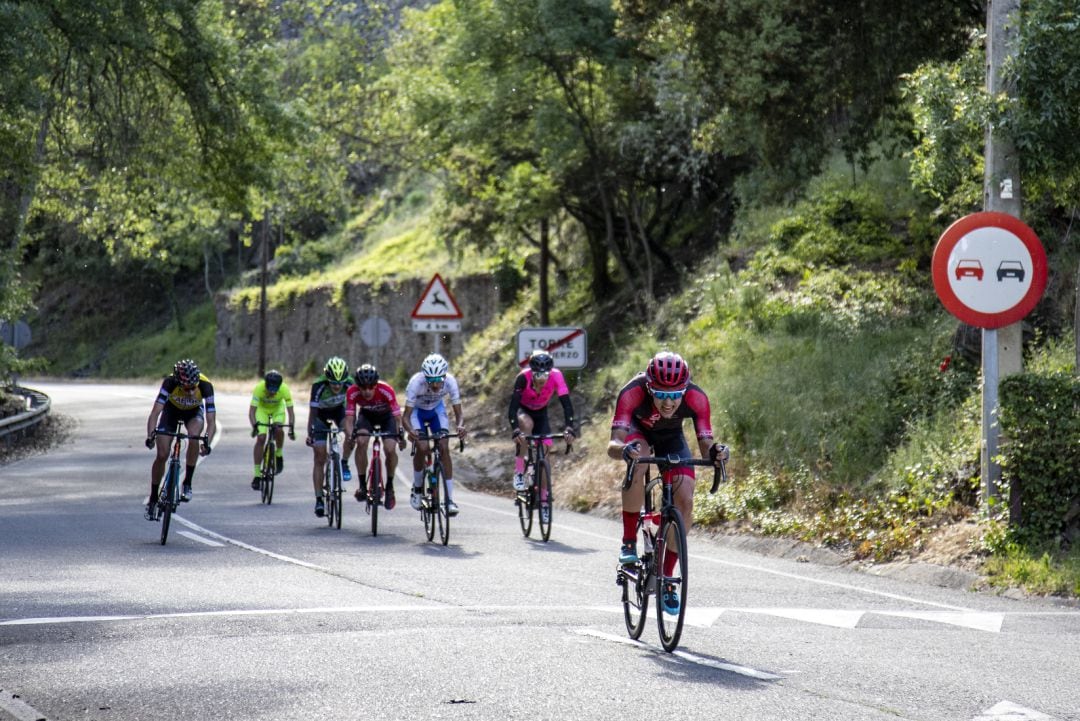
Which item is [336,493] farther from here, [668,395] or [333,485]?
[668,395]

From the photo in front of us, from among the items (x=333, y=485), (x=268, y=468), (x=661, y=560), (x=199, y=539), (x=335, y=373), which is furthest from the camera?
(x=268, y=468)

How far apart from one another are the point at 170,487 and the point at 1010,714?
408 inches

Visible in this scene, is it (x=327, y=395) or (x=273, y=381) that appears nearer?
(x=327, y=395)

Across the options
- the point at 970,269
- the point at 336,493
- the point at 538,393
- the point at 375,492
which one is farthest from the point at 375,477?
the point at 970,269

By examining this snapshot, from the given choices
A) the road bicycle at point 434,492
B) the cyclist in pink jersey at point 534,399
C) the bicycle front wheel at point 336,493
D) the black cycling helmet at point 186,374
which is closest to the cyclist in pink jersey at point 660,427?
the road bicycle at point 434,492

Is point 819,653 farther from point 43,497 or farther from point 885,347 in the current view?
point 43,497

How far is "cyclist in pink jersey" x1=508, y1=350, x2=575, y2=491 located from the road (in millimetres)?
999

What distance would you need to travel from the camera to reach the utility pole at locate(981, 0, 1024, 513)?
1378cm

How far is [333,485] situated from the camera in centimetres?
1734

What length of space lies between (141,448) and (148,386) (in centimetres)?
3601

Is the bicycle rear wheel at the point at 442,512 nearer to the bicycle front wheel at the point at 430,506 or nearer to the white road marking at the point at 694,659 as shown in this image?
the bicycle front wheel at the point at 430,506

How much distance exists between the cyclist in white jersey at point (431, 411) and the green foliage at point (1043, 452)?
545 cm

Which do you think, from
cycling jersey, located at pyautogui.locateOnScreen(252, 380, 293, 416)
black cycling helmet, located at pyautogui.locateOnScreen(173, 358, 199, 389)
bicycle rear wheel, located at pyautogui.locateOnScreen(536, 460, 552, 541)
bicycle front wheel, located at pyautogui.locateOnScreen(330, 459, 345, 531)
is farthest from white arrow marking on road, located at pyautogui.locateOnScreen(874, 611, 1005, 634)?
cycling jersey, located at pyautogui.locateOnScreen(252, 380, 293, 416)

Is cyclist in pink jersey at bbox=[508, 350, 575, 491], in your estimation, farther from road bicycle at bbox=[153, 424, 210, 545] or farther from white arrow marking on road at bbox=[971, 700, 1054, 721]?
white arrow marking on road at bbox=[971, 700, 1054, 721]
